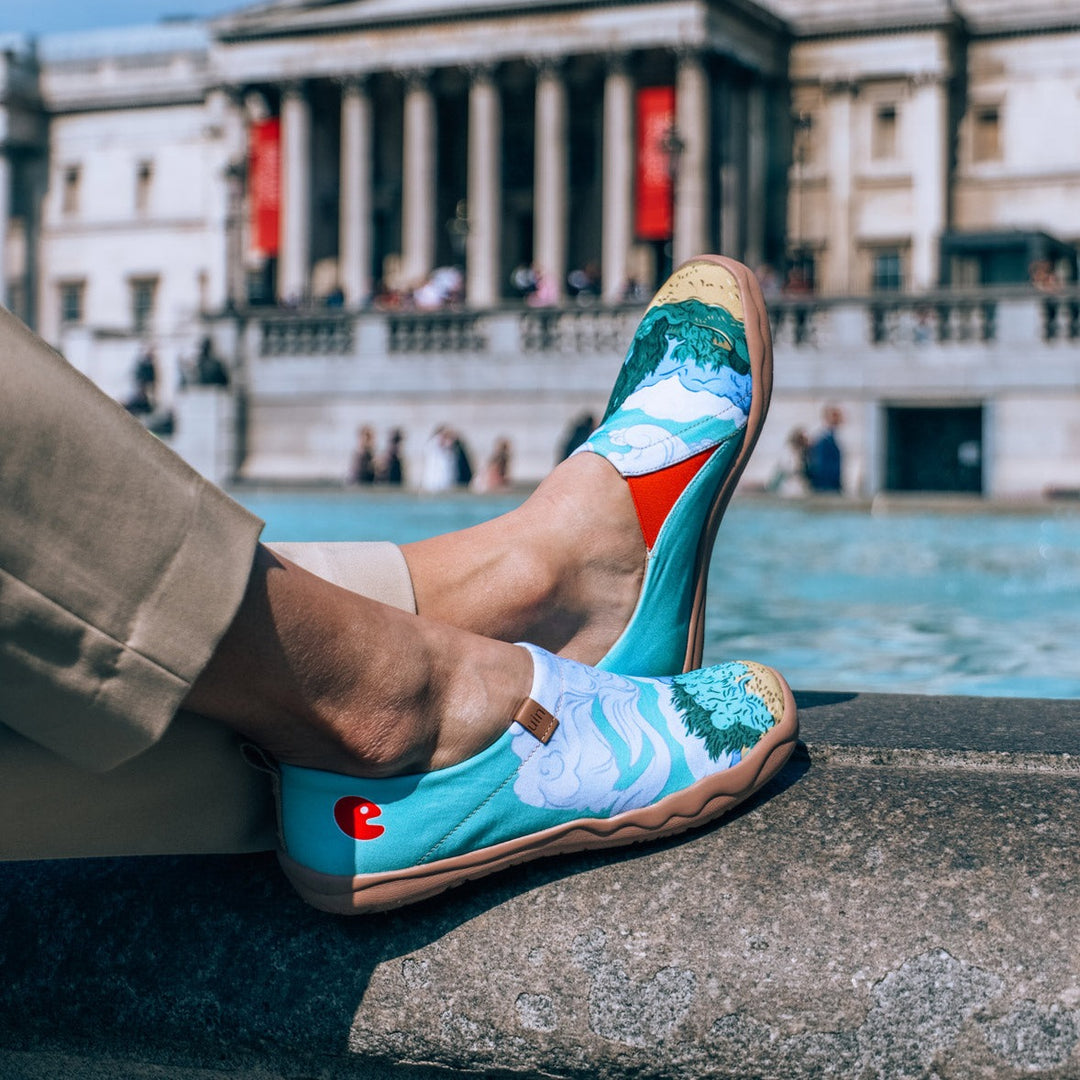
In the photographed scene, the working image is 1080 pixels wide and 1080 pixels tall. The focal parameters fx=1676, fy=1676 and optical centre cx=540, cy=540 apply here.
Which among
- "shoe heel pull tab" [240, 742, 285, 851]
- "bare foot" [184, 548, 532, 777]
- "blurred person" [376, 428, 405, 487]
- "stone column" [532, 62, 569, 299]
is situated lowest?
"blurred person" [376, 428, 405, 487]

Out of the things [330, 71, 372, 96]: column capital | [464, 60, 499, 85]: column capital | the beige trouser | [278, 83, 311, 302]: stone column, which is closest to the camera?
the beige trouser

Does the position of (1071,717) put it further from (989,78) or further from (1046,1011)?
(989,78)

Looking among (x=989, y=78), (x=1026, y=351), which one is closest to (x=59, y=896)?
(x=1026, y=351)

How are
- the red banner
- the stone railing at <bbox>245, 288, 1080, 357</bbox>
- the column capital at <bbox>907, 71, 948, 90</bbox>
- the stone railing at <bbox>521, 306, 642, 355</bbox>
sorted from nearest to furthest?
1. the stone railing at <bbox>245, 288, 1080, 357</bbox>
2. the stone railing at <bbox>521, 306, 642, 355</bbox>
3. the column capital at <bbox>907, 71, 948, 90</bbox>
4. the red banner

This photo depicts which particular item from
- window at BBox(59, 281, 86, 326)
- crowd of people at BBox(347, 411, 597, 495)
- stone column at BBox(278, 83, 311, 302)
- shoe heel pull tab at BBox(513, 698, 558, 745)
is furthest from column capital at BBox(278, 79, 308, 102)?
shoe heel pull tab at BBox(513, 698, 558, 745)

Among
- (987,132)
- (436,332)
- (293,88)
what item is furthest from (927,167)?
(436,332)

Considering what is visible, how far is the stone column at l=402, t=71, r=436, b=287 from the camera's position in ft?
141

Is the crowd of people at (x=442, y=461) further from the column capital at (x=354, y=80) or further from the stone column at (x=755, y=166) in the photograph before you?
the stone column at (x=755, y=166)

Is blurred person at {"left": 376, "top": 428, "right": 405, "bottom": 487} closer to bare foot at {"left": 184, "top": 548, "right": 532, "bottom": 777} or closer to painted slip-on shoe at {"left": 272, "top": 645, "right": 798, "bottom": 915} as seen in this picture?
painted slip-on shoe at {"left": 272, "top": 645, "right": 798, "bottom": 915}

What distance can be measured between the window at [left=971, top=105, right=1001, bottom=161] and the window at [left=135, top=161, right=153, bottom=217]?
2688cm

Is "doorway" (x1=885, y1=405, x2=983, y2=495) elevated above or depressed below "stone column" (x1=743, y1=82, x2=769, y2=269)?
below

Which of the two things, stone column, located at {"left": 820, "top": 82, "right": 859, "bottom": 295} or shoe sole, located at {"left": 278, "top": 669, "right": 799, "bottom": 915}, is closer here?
shoe sole, located at {"left": 278, "top": 669, "right": 799, "bottom": 915}

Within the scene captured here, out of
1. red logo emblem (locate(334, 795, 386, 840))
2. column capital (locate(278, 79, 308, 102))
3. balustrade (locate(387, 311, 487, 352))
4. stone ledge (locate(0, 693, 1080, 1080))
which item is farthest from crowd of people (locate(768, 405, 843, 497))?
column capital (locate(278, 79, 308, 102))

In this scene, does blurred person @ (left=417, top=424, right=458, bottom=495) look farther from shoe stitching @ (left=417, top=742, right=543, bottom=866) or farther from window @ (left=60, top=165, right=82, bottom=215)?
window @ (left=60, top=165, right=82, bottom=215)
